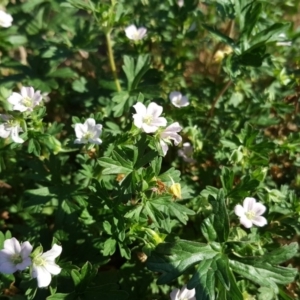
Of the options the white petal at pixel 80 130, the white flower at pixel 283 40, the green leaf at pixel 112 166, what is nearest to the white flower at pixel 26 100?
the white petal at pixel 80 130

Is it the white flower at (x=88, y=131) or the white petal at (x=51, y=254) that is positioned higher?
the white flower at (x=88, y=131)

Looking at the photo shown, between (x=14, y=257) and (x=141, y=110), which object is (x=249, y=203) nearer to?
(x=141, y=110)

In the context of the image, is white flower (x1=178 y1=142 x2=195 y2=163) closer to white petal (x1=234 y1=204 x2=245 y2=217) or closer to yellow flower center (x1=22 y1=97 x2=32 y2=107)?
white petal (x1=234 y1=204 x2=245 y2=217)

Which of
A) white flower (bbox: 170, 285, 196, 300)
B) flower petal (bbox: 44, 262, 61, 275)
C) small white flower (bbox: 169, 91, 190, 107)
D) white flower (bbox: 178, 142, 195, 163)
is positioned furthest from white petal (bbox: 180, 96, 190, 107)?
flower petal (bbox: 44, 262, 61, 275)

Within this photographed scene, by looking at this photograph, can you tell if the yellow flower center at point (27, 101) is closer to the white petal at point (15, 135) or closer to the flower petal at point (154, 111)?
the white petal at point (15, 135)

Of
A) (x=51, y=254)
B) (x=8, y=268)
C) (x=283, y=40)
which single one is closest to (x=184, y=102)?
(x=283, y=40)

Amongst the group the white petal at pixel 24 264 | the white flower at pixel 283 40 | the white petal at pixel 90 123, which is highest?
the white flower at pixel 283 40

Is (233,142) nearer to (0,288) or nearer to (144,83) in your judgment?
(144,83)
